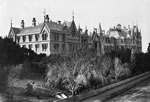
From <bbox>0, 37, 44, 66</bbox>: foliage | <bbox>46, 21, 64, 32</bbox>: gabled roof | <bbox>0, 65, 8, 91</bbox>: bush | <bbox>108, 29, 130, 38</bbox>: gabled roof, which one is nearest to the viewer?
<bbox>0, 65, 8, 91</bbox>: bush

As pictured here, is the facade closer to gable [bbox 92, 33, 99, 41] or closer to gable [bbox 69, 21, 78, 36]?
gable [bbox 69, 21, 78, 36]

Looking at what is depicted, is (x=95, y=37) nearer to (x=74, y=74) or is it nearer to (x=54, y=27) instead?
(x=54, y=27)

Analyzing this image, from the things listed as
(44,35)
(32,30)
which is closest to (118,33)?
(32,30)

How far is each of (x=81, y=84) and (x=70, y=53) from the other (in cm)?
495

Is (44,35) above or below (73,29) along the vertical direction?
below

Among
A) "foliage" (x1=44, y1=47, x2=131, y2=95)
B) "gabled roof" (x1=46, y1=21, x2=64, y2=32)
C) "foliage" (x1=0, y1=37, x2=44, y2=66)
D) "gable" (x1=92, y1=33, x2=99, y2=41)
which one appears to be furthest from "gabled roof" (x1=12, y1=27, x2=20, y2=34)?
"foliage" (x1=44, y1=47, x2=131, y2=95)

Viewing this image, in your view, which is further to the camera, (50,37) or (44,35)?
(44,35)

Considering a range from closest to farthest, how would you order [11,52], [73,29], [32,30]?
1. [11,52]
2. [32,30]
3. [73,29]

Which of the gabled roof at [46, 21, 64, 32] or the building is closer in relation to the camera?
the building

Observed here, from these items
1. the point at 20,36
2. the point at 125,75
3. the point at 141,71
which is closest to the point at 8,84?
the point at 125,75

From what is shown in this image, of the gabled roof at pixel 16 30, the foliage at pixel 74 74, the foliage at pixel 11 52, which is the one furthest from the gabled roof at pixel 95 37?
the foliage at pixel 74 74

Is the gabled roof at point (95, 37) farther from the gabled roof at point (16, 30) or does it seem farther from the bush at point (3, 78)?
the bush at point (3, 78)

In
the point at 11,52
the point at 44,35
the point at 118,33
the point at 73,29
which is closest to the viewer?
the point at 11,52

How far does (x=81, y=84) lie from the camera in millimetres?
24234
